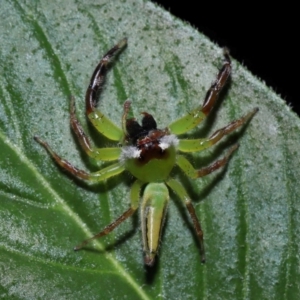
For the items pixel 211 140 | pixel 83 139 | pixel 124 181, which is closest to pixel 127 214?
pixel 124 181

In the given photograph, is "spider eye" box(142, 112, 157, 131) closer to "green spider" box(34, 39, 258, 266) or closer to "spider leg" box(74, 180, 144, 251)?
"green spider" box(34, 39, 258, 266)

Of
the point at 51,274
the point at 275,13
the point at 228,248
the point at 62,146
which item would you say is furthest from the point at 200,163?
the point at 275,13

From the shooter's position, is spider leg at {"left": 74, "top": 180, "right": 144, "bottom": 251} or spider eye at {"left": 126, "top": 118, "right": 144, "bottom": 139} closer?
spider leg at {"left": 74, "top": 180, "right": 144, "bottom": 251}

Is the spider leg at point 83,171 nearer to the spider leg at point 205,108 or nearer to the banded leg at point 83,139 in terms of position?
the banded leg at point 83,139

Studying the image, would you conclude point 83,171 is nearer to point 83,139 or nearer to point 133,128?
point 83,139

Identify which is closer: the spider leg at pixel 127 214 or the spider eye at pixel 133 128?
the spider leg at pixel 127 214

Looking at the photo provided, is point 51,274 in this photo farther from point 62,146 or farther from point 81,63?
point 81,63

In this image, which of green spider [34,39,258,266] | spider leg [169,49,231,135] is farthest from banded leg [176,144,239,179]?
spider leg [169,49,231,135]

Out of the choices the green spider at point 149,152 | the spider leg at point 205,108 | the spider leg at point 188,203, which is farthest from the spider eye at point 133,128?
the spider leg at point 188,203

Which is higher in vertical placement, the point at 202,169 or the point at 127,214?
the point at 202,169
